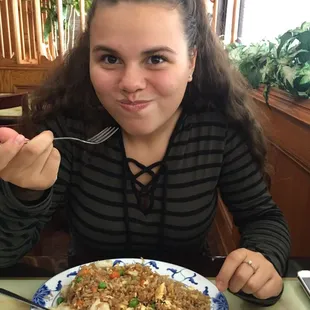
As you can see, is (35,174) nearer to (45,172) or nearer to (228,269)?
(45,172)

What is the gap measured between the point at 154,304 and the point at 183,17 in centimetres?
66

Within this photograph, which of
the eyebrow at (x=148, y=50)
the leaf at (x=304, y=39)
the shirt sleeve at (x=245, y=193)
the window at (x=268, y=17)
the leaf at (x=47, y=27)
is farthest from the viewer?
the leaf at (x=47, y=27)

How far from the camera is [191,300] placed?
724 mm

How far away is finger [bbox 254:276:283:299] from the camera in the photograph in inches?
28.8

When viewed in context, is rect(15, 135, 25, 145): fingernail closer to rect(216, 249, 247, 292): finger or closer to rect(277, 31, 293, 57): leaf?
rect(216, 249, 247, 292): finger

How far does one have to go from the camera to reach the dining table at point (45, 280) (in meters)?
0.74

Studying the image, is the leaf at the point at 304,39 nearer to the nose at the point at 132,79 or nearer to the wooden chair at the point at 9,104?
the nose at the point at 132,79

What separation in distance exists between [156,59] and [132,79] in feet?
0.24

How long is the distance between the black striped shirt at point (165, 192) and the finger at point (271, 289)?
0.25m

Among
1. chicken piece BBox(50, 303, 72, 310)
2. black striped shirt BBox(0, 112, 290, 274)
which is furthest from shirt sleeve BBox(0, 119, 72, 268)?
chicken piece BBox(50, 303, 72, 310)

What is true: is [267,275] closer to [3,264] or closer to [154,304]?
[154,304]

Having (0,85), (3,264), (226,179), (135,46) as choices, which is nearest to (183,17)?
(135,46)

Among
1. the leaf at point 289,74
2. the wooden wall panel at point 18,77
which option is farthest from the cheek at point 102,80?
the wooden wall panel at point 18,77

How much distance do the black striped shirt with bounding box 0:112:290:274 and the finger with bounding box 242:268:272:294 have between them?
252 mm
